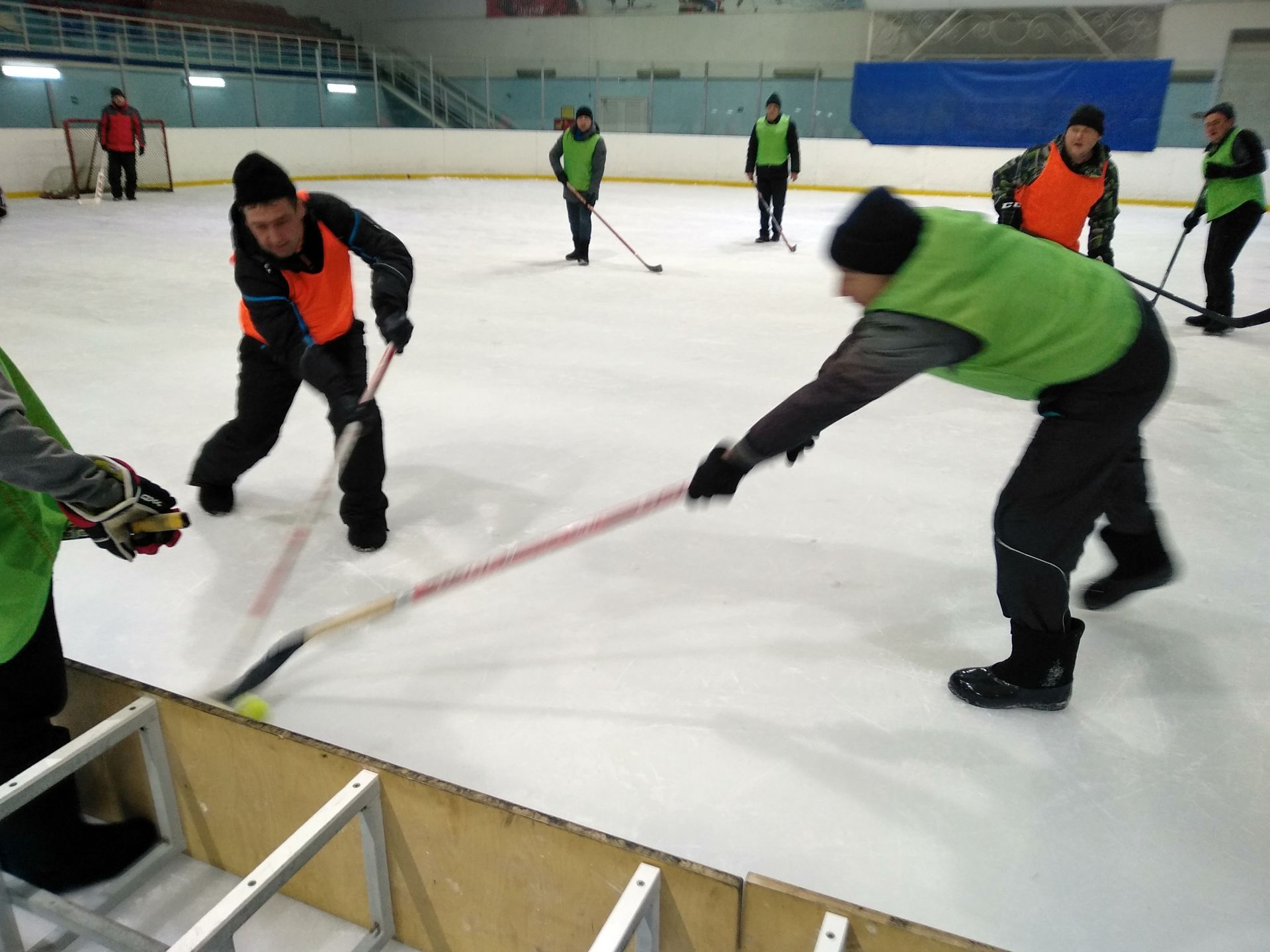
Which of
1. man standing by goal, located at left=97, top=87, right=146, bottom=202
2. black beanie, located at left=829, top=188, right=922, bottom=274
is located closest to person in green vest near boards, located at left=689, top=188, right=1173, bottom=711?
black beanie, located at left=829, top=188, right=922, bottom=274

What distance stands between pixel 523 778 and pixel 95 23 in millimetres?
15604

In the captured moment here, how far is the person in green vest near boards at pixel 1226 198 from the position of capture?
477cm

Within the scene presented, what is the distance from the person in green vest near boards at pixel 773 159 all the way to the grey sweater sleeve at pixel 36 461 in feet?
23.7

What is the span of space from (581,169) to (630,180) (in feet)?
26.5

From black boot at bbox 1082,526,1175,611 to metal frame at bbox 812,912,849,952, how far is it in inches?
54.6

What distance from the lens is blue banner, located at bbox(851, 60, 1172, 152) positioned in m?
12.3

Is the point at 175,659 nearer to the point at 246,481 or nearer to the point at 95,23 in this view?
the point at 246,481

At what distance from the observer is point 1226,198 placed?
491 centimetres

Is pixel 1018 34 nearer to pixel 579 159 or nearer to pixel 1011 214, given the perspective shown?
pixel 579 159

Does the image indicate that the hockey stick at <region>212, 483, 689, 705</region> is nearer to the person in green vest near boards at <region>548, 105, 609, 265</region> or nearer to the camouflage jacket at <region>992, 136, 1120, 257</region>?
the camouflage jacket at <region>992, 136, 1120, 257</region>

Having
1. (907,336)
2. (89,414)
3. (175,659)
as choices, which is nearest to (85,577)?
(175,659)

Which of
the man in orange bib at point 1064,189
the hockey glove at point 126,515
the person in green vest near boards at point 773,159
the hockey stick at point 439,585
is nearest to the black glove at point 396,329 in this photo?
the hockey stick at point 439,585

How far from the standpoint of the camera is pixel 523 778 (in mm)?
1662

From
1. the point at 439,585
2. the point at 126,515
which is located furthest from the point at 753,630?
the point at 126,515
